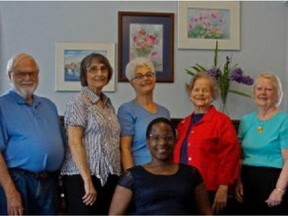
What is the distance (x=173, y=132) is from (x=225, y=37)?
1.82 m

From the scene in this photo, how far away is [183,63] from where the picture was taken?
377 centimetres

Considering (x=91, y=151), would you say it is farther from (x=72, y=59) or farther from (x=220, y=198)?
(x=72, y=59)

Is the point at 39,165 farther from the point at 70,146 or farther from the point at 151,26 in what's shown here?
the point at 151,26

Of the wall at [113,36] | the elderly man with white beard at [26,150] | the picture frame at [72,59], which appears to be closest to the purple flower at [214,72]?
the wall at [113,36]

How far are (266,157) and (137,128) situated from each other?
0.74 meters

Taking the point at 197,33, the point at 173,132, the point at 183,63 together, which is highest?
the point at 197,33

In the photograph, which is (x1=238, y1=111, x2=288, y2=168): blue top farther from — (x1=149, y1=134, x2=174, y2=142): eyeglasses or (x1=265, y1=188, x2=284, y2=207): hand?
(x1=149, y1=134, x2=174, y2=142): eyeglasses

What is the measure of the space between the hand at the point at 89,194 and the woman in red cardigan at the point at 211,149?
50 cm

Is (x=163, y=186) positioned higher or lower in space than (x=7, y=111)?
lower

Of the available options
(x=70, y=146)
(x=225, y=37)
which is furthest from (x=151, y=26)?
(x=70, y=146)

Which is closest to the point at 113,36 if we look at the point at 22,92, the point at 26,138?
the point at 22,92

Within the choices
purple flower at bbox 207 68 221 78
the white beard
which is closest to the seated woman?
the white beard

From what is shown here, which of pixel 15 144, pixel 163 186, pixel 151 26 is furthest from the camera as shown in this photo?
pixel 151 26

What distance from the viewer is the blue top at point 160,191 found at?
2.11 metres
